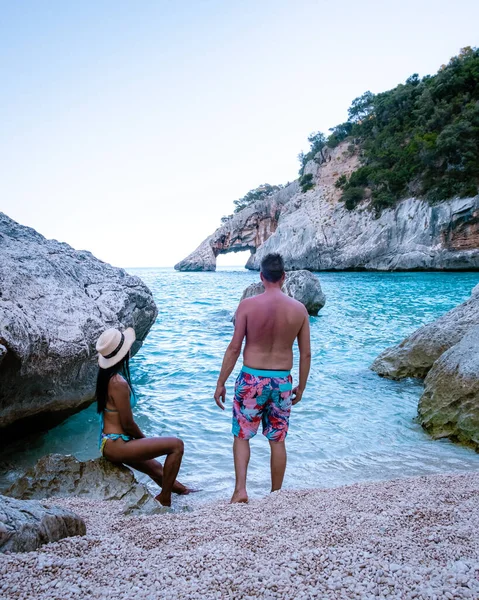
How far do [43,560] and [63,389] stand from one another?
10.8 feet

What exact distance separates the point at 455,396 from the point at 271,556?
415 centimetres

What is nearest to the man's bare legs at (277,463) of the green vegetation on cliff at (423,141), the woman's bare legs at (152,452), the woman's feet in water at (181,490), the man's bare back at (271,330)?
the man's bare back at (271,330)

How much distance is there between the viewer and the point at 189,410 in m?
6.87

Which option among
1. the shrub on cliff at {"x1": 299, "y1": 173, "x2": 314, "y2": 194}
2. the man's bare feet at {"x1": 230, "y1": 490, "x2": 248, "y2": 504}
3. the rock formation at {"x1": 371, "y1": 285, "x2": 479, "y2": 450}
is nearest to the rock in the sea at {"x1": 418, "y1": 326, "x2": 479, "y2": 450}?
the rock formation at {"x1": 371, "y1": 285, "x2": 479, "y2": 450}

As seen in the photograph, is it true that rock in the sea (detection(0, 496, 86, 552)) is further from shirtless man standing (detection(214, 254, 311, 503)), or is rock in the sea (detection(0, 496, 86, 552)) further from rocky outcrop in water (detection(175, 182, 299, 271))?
rocky outcrop in water (detection(175, 182, 299, 271))

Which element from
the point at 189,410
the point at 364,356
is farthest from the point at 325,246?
the point at 189,410

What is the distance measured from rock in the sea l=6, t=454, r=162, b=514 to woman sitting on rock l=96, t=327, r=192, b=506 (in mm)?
137

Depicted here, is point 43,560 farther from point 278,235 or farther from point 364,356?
point 278,235

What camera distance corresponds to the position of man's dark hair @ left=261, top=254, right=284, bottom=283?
3.71 m

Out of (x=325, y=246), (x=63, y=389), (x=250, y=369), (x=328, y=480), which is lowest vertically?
(x=328, y=480)

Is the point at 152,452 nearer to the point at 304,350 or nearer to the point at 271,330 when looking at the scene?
the point at 271,330

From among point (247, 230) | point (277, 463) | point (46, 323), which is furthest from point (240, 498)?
point (247, 230)

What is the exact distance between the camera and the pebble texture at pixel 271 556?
168cm

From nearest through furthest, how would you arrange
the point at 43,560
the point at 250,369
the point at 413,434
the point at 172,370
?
the point at 43,560 < the point at 250,369 < the point at 413,434 < the point at 172,370
